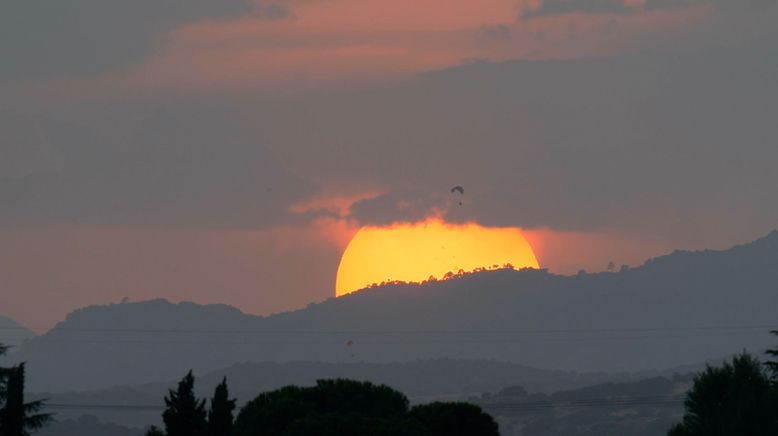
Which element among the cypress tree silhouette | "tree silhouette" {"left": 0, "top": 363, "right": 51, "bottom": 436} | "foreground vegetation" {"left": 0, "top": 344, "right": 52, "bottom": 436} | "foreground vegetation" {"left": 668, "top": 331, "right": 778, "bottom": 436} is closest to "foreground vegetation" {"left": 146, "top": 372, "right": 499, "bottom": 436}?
the cypress tree silhouette

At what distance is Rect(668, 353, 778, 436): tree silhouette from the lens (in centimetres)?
14056

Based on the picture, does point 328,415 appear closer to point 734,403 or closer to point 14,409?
point 734,403

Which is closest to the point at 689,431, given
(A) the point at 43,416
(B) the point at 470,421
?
(B) the point at 470,421

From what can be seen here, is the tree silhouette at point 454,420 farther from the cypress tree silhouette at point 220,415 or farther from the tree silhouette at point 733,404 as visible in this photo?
the cypress tree silhouette at point 220,415

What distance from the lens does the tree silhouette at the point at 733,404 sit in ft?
461

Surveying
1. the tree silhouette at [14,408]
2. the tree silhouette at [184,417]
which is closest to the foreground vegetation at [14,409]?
the tree silhouette at [14,408]

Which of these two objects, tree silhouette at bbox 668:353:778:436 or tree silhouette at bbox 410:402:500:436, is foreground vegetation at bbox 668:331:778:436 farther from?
tree silhouette at bbox 410:402:500:436

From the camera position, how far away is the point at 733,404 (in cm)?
14625

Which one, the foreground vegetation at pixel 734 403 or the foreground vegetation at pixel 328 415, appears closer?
the foreground vegetation at pixel 328 415

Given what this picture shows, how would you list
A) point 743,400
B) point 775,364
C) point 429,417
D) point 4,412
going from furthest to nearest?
point 743,400
point 429,417
point 775,364
point 4,412

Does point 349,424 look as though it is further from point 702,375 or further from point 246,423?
point 702,375

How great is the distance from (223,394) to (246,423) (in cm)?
2994

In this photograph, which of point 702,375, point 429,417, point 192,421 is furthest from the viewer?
point 702,375

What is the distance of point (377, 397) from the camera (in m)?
149
